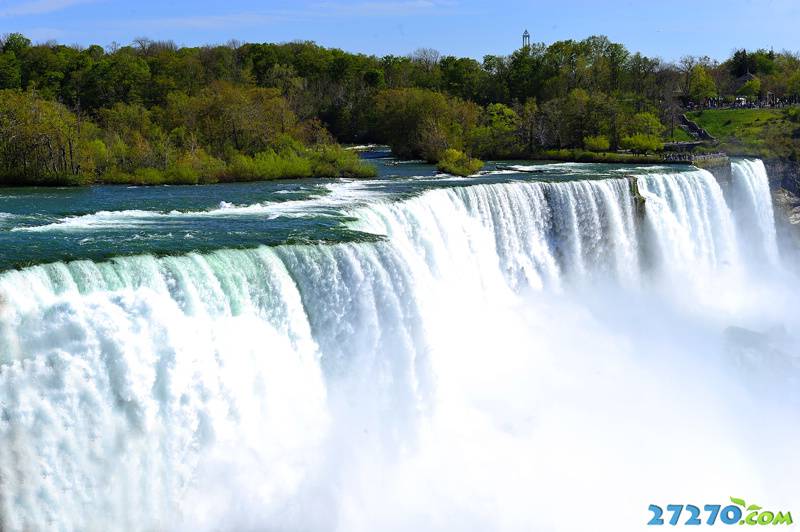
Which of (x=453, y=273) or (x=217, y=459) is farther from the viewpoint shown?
(x=453, y=273)

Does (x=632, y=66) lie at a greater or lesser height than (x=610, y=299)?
greater

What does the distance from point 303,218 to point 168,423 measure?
24.0ft

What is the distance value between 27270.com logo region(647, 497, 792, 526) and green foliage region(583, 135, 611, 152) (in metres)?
25.3

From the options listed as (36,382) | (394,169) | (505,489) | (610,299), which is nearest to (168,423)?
(36,382)

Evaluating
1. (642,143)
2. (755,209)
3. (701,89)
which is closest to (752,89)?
(701,89)

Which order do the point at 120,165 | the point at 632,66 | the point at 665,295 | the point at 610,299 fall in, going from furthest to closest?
the point at 632,66 < the point at 120,165 < the point at 665,295 < the point at 610,299

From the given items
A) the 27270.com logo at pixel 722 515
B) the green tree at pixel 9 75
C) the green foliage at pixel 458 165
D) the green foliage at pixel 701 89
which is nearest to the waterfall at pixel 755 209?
the green foliage at pixel 458 165

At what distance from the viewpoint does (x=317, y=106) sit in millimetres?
52656

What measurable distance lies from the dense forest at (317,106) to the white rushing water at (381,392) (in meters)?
12.1

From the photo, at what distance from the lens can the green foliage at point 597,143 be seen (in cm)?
3641

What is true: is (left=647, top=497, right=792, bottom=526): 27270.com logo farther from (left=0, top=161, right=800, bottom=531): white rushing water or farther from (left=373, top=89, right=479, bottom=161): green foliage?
(left=373, top=89, right=479, bottom=161): green foliage

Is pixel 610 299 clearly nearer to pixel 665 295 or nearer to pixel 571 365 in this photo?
pixel 665 295

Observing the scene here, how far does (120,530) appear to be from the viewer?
9859 millimetres

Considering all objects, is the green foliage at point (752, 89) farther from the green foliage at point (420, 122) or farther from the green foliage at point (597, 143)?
the green foliage at point (420, 122)
